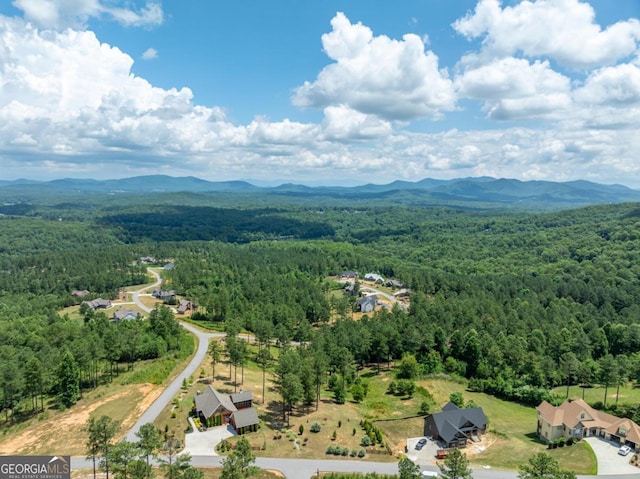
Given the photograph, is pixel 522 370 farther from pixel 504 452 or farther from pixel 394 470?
pixel 394 470

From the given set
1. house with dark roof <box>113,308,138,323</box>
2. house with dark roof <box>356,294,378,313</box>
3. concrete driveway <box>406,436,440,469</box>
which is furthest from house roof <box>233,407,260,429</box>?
house with dark roof <box>356,294,378,313</box>

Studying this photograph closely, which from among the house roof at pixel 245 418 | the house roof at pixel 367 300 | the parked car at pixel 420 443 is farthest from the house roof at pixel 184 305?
the parked car at pixel 420 443

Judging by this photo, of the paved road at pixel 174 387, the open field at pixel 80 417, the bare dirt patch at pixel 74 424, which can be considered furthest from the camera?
the paved road at pixel 174 387

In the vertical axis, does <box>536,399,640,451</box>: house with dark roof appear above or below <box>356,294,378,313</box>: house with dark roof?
above

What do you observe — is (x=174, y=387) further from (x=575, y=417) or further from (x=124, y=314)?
(x=575, y=417)

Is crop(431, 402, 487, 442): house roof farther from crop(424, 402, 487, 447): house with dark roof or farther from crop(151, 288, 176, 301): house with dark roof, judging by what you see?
crop(151, 288, 176, 301): house with dark roof

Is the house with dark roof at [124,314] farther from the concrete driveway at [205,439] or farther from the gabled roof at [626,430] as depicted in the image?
the gabled roof at [626,430]

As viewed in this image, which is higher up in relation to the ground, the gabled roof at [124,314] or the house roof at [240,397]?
the house roof at [240,397]

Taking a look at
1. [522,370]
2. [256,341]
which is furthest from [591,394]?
[256,341]
